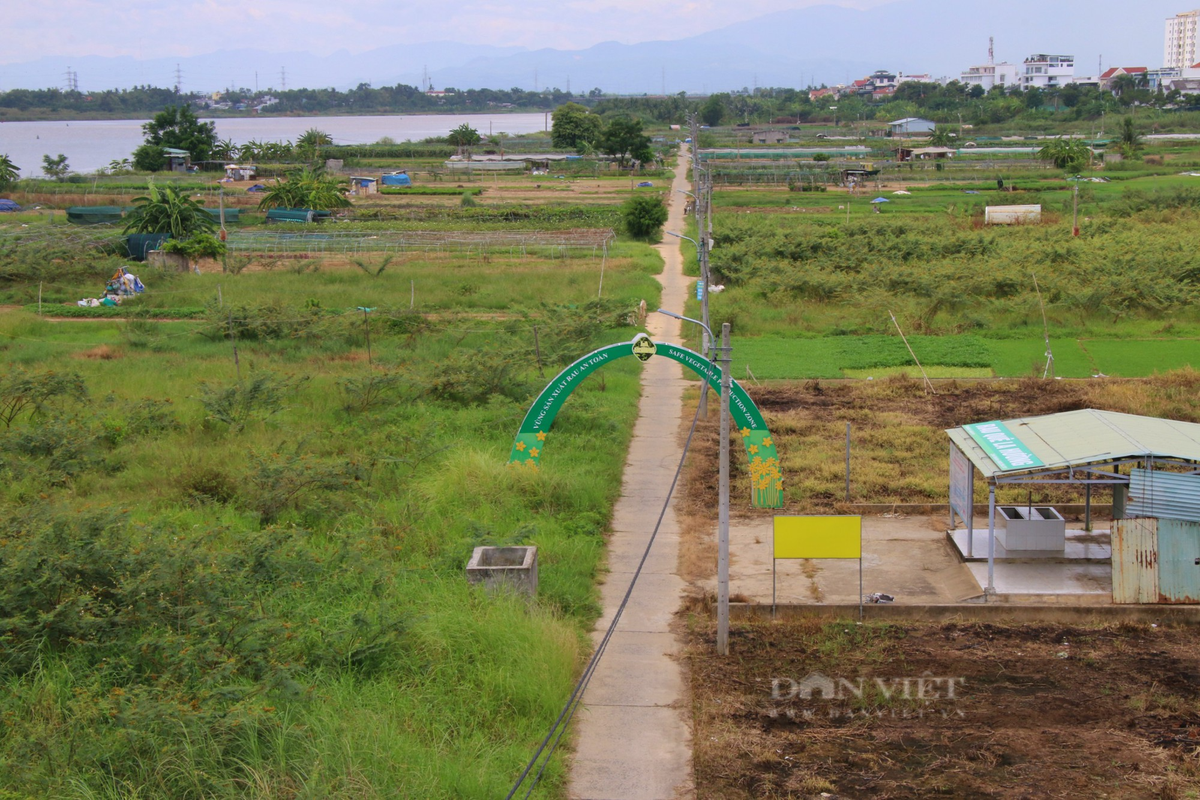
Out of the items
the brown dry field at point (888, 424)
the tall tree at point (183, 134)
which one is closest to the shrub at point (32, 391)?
the brown dry field at point (888, 424)

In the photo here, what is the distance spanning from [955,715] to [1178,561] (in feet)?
16.3

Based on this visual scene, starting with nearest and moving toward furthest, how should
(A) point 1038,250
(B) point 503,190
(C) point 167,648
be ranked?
(C) point 167,648, (A) point 1038,250, (B) point 503,190

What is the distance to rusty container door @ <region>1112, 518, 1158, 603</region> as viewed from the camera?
14.7 meters

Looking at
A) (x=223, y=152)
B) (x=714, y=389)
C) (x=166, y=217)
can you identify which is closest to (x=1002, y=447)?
(x=714, y=389)

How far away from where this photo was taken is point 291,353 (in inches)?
1235

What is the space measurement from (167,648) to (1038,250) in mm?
41524

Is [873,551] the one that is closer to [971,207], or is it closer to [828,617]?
[828,617]

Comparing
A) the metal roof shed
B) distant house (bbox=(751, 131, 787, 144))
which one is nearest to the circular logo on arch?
the metal roof shed

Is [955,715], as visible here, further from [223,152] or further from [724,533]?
[223,152]

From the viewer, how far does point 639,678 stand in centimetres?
1327

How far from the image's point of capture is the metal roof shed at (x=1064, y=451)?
1523cm

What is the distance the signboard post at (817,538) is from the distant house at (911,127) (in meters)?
149

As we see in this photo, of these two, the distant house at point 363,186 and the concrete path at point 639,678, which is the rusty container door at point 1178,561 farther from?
the distant house at point 363,186

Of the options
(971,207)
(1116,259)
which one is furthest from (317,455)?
(971,207)
